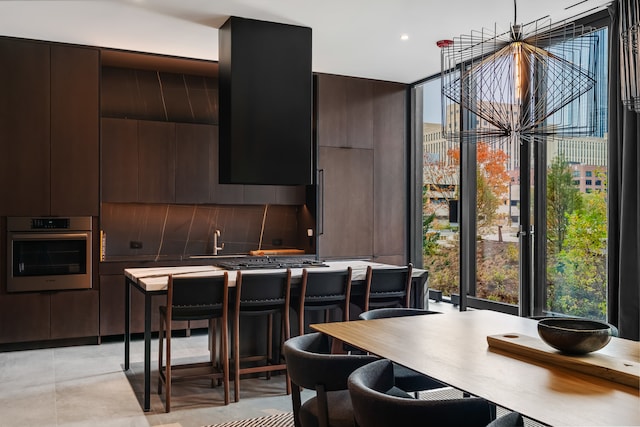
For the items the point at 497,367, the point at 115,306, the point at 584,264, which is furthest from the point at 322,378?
the point at 115,306

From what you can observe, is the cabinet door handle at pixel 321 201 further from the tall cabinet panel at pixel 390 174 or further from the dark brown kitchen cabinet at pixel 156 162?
the dark brown kitchen cabinet at pixel 156 162

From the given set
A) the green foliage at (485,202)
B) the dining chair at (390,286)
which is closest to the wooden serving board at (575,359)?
the dining chair at (390,286)

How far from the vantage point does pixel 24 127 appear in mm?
5629

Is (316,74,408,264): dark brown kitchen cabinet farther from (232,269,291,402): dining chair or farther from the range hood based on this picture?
(232,269,291,402): dining chair

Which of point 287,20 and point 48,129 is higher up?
point 287,20

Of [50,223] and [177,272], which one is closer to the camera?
[177,272]

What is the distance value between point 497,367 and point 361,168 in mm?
5168

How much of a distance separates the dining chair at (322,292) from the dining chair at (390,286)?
20 cm

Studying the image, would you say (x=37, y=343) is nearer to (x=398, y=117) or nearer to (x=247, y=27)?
(x=247, y=27)

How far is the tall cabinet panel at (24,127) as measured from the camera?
18.2 feet

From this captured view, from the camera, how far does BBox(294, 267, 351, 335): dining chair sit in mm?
4271

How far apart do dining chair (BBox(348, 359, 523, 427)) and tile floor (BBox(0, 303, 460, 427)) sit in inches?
78.9

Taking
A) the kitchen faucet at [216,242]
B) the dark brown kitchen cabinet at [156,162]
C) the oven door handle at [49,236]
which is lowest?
the kitchen faucet at [216,242]

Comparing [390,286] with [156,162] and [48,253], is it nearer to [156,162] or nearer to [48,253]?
[156,162]
